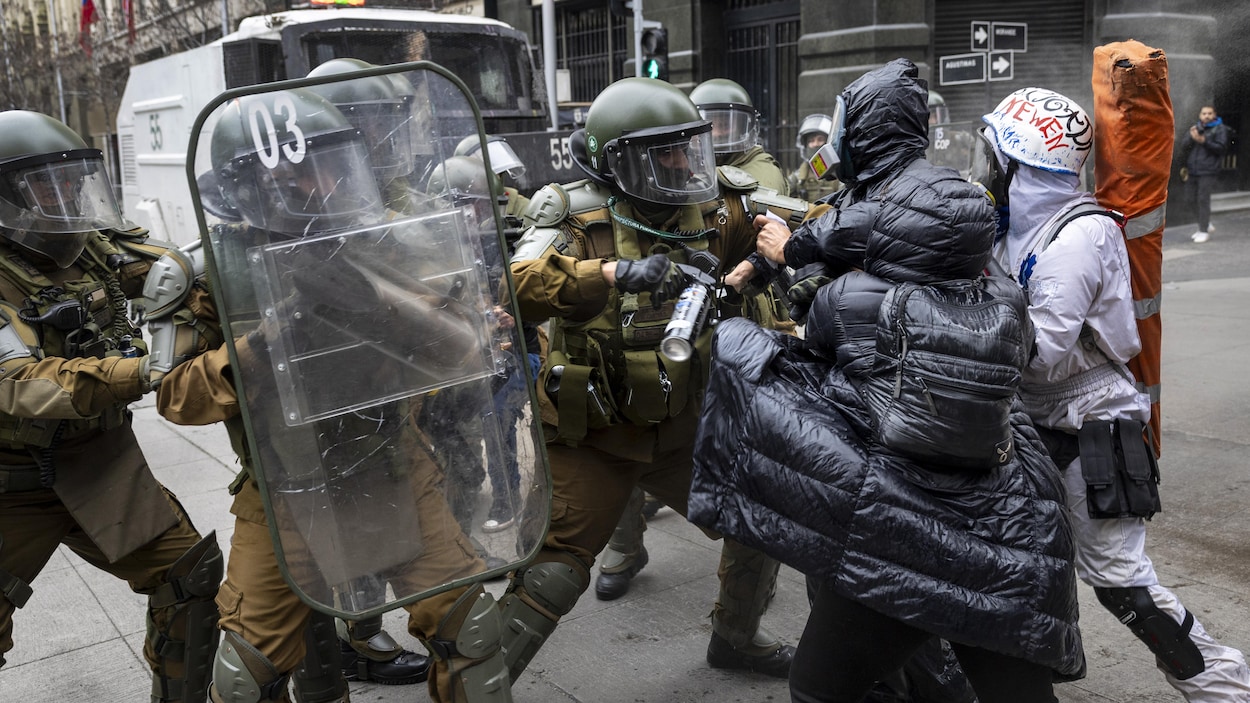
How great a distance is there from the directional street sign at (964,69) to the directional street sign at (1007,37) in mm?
269

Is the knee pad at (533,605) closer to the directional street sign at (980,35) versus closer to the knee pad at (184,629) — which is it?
the knee pad at (184,629)

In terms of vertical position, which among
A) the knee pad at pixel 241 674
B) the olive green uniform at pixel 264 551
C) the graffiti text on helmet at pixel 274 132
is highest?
the graffiti text on helmet at pixel 274 132

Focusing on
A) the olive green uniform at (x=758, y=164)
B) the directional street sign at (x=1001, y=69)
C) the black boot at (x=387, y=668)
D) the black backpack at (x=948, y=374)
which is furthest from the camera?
the directional street sign at (x=1001, y=69)

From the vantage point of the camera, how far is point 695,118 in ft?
10.7

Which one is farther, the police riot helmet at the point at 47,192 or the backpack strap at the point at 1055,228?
the police riot helmet at the point at 47,192

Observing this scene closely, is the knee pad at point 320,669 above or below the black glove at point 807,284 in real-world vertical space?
below

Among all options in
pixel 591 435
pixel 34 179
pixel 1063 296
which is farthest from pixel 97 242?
pixel 1063 296

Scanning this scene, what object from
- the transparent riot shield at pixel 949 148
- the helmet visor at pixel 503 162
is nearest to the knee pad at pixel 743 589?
the helmet visor at pixel 503 162

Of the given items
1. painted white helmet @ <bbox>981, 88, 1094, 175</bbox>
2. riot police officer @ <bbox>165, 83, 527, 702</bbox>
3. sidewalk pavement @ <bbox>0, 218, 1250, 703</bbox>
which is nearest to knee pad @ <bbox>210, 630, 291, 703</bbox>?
riot police officer @ <bbox>165, 83, 527, 702</bbox>

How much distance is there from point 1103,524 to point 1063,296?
63 centimetres

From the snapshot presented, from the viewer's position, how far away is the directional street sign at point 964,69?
9414mm

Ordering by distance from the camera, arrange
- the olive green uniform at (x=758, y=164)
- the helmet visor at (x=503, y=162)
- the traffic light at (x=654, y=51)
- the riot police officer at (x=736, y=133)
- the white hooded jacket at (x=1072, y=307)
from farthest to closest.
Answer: the traffic light at (x=654, y=51) < the riot police officer at (x=736, y=133) < the olive green uniform at (x=758, y=164) < the helmet visor at (x=503, y=162) < the white hooded jacket at (x=1072, y=307)

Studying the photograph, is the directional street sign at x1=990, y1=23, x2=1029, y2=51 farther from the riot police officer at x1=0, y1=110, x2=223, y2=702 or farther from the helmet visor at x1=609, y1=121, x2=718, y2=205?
the riot police officer at x1=0, y1=110, x2=223, y2=702

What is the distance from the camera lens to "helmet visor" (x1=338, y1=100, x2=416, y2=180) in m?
2.29
